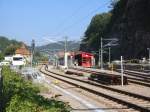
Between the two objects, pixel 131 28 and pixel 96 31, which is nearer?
pixel 131 28

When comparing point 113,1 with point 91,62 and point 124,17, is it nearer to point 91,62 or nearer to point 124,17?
point 124,17

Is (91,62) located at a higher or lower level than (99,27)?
lower

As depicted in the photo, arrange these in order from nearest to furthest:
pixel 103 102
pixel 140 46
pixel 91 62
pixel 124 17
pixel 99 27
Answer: pixel 103 102
pixel 140 46
pixel 91 62
pixel 124 17
pixel 99 27

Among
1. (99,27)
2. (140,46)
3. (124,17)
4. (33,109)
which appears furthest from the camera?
(99,27)

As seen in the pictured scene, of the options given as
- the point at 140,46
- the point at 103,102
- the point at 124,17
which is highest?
the point at 124,17

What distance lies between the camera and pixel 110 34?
436 ft

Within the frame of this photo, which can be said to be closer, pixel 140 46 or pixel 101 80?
pixel 101 80

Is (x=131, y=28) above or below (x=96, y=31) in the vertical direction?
below

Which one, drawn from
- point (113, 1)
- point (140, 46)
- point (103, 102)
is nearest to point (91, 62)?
point (140, 46)

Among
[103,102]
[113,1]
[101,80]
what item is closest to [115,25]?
[113,1]

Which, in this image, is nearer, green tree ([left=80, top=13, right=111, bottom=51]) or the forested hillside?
the forested hillside

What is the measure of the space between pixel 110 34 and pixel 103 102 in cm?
10615

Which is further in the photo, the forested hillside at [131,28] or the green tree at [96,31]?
the green tree at [96,31]

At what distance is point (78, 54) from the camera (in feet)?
340
